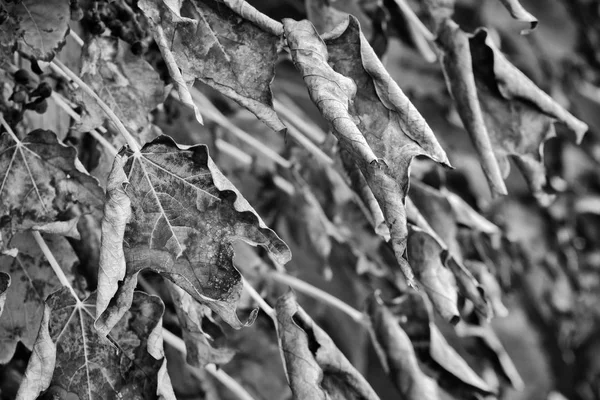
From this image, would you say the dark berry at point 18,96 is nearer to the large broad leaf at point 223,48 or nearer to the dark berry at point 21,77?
the dark berry at point 21,77

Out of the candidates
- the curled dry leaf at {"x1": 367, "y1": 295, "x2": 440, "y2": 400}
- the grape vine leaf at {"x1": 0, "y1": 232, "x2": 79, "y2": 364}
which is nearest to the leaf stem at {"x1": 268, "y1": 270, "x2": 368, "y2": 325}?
the curled dry leaf at {"x1": 367, "y1": 295, "x2": 440, "y2": 400}

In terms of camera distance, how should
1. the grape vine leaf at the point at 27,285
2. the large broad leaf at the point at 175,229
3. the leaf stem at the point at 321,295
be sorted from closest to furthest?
the large broad leaf at the point at 175,229 → the grape vine leaf at the point at 27,285 → the leaf stem at the point at 321,295

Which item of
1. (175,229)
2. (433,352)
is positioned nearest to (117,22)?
(175,229)

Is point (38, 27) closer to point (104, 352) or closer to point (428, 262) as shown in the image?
point (104, 352)

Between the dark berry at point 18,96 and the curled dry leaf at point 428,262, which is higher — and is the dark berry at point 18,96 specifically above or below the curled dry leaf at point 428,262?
above

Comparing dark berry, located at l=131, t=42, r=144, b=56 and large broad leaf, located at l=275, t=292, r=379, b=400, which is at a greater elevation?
dark berry, located at l=131, t=42, r=144, b=56

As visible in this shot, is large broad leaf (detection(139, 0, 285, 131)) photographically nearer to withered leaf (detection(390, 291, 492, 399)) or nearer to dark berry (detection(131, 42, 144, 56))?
dark berry (detection(131, 42, 144, 56))

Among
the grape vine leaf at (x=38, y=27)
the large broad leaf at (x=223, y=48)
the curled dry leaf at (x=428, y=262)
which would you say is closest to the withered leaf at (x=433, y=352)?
the curled dry leaf at (x=428, y=262)
